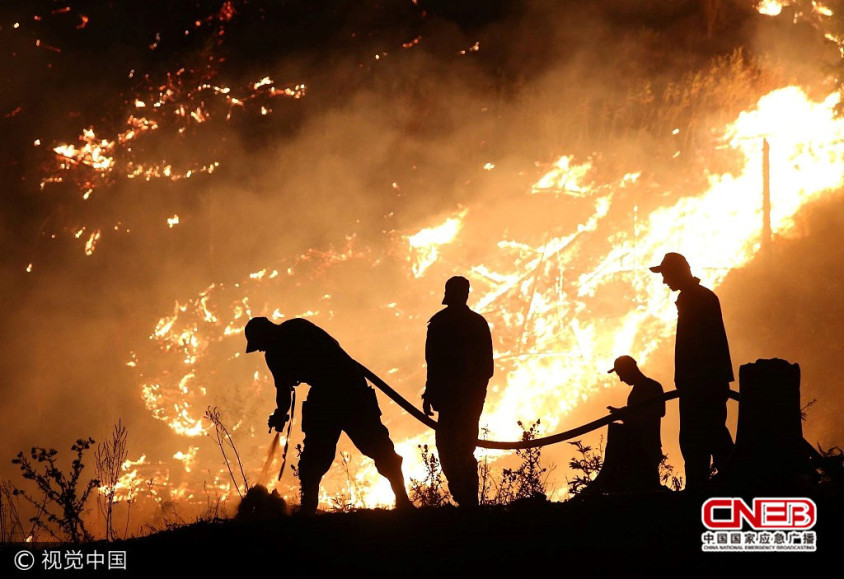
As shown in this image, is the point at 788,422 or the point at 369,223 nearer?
the point at 788,422

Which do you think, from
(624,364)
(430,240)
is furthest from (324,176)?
(624,364)

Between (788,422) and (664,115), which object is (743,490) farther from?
(664,115)

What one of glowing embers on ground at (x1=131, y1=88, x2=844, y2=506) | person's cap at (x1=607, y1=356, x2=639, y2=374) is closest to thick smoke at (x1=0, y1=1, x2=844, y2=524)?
glowing embers on ground at (x1=131, y1=88, x2=844, y2=506)

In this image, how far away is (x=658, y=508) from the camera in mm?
6305

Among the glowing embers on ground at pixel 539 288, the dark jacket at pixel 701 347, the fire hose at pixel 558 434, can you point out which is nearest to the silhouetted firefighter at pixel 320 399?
the fire hose at pixel 558 434

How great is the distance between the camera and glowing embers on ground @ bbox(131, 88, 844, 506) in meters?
27.4

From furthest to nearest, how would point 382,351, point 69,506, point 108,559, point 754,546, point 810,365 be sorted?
point 382,351, point 810,365, point 69,506, point 108,559, point 754,546

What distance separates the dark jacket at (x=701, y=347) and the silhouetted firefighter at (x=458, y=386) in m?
1.80

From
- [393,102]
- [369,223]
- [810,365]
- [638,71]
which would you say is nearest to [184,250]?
[369,223]

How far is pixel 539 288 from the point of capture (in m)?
28.0

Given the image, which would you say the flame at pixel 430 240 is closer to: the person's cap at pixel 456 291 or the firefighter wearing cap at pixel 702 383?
the person's cap at pixel 456 291

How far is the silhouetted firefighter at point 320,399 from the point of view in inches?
320

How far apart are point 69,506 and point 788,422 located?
20.6ft

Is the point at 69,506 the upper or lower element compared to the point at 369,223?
lower
